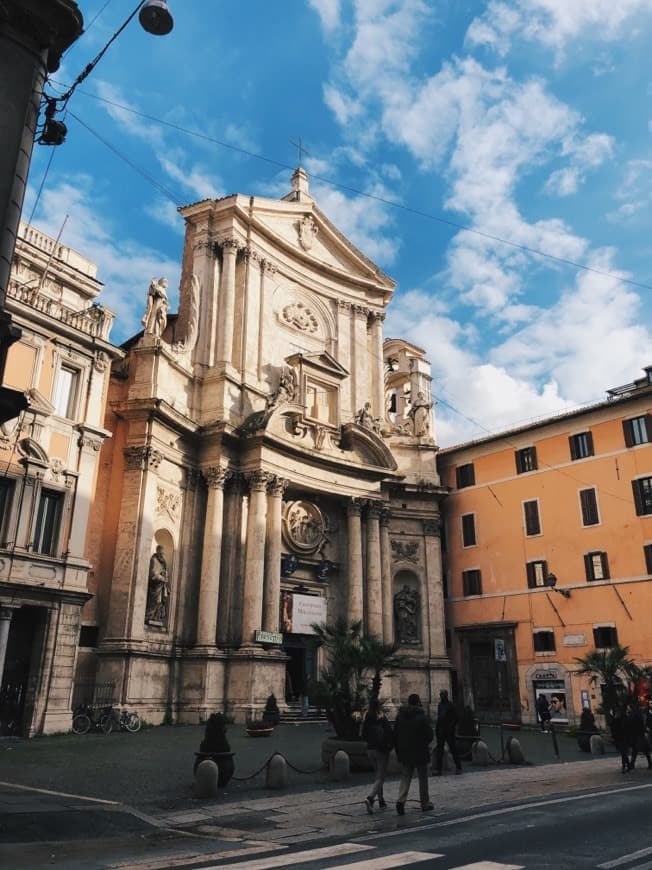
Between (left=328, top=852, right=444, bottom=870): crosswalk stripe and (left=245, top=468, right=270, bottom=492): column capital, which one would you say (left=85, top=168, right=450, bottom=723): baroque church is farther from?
(left=328, top=852, right=444, bottom=870): crosswalk stripe

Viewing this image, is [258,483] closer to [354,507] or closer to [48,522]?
[354,507]

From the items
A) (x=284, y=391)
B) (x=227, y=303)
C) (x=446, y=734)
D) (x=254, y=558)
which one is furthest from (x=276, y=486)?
(x=446, y=734)

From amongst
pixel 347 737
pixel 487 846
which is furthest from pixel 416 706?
pixel 347 737

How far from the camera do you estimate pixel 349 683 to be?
17406 millimetres

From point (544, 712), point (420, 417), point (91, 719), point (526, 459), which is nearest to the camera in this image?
point (91, 719)

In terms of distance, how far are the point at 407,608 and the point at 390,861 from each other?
1168 inches

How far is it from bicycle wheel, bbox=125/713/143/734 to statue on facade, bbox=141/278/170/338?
47.0 feet

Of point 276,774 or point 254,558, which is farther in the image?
point 254,558

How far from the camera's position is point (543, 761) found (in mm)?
19797

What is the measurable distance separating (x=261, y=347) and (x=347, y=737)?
69.5ft

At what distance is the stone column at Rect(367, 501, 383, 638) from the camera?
110 feet

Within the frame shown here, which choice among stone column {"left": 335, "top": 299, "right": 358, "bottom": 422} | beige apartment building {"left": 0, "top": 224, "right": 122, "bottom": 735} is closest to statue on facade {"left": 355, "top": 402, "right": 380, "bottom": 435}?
stone column {"left": 335, "top": 299, "right": 358, "bottom": 422}

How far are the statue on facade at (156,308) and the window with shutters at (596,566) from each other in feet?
69.2

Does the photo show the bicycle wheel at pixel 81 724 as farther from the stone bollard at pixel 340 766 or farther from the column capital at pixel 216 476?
the stone bollard at pixel 340 766
